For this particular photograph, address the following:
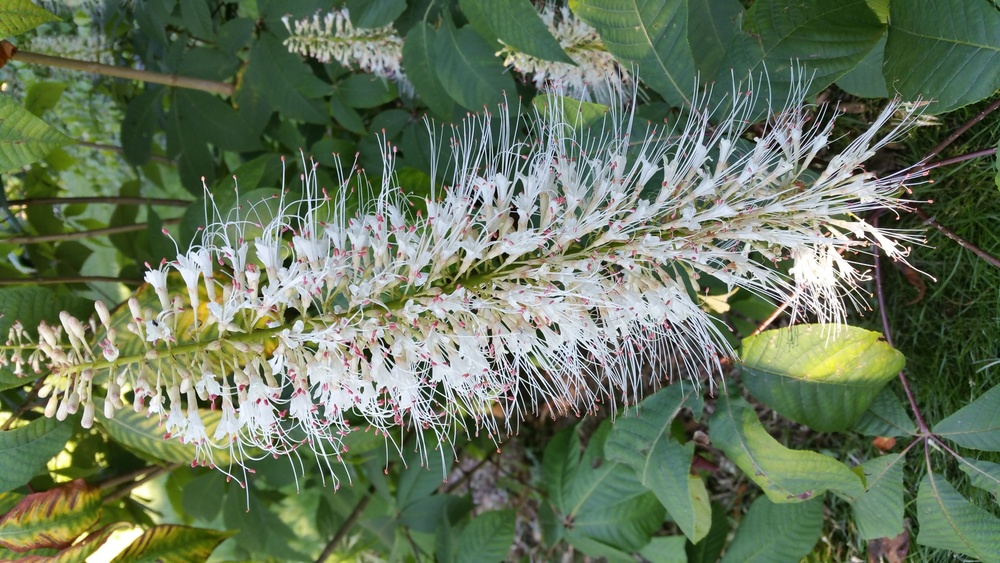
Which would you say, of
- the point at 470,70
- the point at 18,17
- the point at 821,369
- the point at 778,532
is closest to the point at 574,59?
the point at 470,70

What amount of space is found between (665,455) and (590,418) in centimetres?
118

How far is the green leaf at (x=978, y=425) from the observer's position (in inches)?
63.6

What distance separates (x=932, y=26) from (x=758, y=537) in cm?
135

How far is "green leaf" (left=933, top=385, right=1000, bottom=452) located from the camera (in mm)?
1616

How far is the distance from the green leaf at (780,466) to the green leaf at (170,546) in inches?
51.2

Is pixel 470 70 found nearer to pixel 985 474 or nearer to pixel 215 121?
pixel 215 121

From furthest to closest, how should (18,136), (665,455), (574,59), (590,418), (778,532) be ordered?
(590,418)
(574,59)
(778,532)
(665,455)
(18,136)

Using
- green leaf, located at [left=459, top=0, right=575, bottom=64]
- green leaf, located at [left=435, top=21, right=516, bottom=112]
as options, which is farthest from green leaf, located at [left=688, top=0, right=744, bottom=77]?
green leaf, located at [left=435, top=21, right=516, bottom=112]

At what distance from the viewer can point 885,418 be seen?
178 cm

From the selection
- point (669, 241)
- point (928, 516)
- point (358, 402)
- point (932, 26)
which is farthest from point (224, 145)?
point (928, 516)

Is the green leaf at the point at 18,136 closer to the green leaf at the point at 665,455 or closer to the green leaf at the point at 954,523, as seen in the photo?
the green leaf at the point at 665,455

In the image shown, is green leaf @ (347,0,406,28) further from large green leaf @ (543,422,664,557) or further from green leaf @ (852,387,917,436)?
green leaf @ (852,387,917,436)

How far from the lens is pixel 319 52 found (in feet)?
7.43

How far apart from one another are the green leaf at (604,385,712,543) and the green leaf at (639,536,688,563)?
313 millimetres
